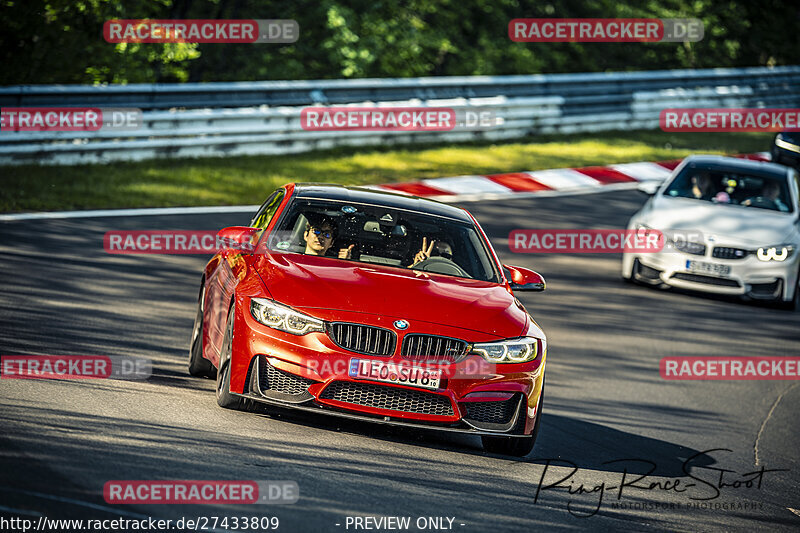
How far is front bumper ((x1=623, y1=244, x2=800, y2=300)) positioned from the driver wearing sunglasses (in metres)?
7.15

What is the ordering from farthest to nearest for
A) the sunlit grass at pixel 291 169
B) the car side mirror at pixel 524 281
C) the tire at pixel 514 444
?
1. the sunlit grass at pixel 291 169
2. the car side mirror at pixel 524 281
3. the tire at pixel 514 444

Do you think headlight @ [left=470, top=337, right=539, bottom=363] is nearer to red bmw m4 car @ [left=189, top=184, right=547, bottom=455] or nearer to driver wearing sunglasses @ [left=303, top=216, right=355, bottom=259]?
red bmw m4 car @ [left=189, top=184, right=547, bottom=455]

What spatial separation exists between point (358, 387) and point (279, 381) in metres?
0.48

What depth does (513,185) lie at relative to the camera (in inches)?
789

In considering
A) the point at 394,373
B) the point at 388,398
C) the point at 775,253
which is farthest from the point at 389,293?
the point at 775,253

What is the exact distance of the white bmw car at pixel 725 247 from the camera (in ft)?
47.7

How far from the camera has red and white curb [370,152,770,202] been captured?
18609mm

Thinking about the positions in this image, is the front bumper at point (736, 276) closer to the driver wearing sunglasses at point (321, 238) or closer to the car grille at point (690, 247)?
the car grille at point (690, 247)

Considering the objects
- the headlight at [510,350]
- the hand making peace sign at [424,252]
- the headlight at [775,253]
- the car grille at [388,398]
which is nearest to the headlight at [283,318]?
the car grille at [388,398]

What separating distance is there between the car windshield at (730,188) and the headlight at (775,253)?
108 centimetres

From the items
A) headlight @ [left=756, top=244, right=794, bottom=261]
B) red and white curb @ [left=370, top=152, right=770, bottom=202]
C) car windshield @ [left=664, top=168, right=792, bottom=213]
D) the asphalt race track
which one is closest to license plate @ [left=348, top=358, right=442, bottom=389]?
the asphalt race track

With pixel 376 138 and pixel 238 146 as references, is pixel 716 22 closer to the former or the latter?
pixel 376 138

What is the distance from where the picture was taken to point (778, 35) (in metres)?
37.3

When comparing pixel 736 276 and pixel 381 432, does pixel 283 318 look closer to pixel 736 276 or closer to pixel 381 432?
pixel 381 432
